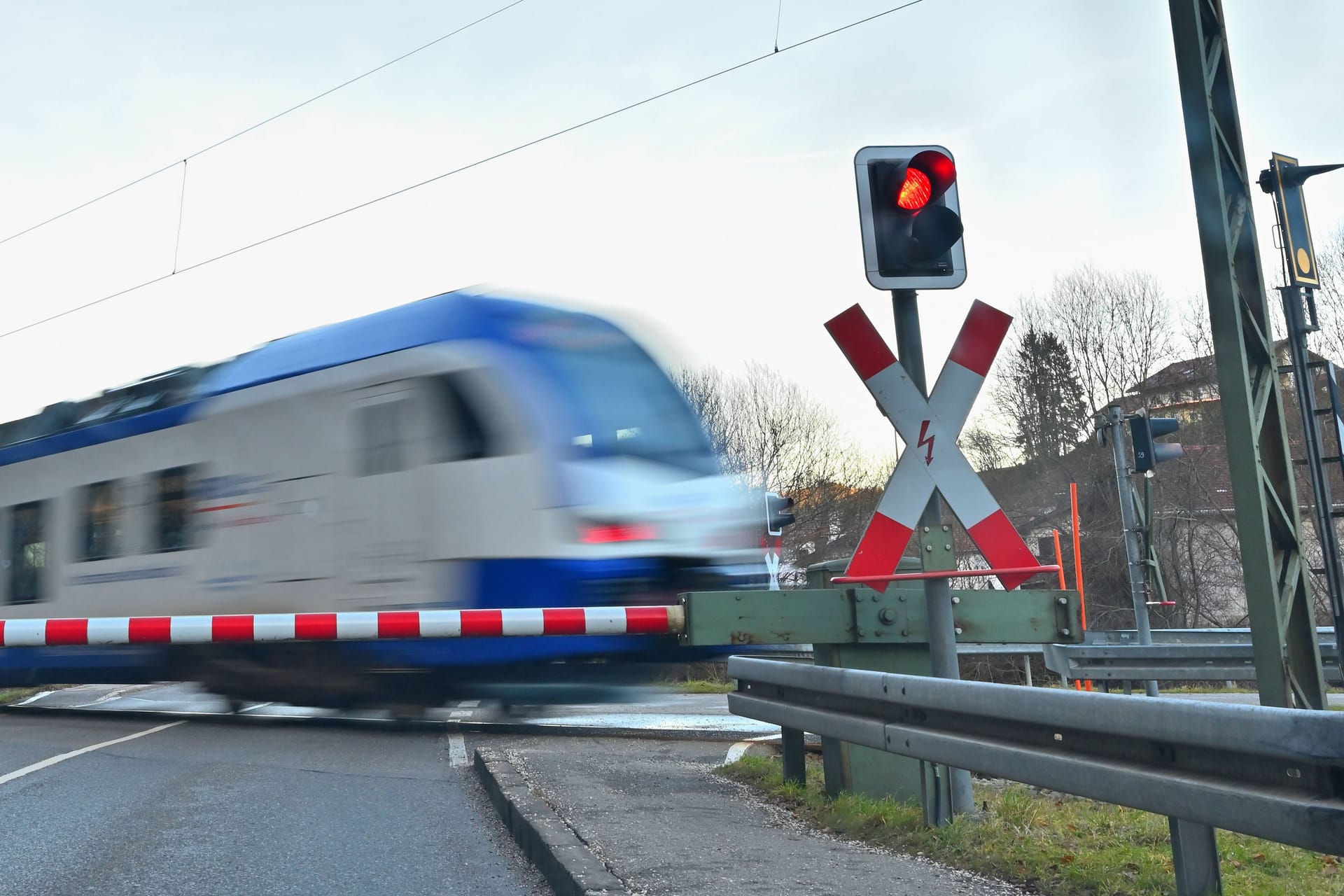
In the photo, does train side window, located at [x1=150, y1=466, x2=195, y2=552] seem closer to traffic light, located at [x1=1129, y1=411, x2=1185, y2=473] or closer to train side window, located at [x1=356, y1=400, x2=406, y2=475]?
train side window, located at [x1=356, y1=400, x2=406, y2=475]

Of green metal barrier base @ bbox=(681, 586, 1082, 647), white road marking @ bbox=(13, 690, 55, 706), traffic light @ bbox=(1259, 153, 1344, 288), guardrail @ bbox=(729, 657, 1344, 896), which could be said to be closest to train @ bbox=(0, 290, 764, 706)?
green metal barrier base @ bbox=(681, 586, 1082, 647)

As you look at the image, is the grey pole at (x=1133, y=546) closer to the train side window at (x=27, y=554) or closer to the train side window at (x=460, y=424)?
the train side window at (x=460, y=424)

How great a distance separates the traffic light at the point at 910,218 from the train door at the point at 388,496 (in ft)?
16.8

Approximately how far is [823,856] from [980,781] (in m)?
2.30

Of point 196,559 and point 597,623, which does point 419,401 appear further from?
point 196,559

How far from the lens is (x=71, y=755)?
867cm

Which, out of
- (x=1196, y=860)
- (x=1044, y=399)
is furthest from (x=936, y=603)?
(x=1044, y=399)

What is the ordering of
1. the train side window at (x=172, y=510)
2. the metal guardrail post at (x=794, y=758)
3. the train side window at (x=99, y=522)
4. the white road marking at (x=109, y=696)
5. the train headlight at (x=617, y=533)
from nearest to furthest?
the metal guardrail post at (x=794, y=758), the train headlight at (x=617, y=533), the train side window at (x=172, y=510), the train side window at (x=99, y=522), the white road marking at (x=109, y=696)

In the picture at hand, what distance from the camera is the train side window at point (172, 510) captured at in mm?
11414

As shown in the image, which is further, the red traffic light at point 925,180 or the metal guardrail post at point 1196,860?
the red traffic light at point 925,180

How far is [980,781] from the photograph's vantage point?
21.2ft

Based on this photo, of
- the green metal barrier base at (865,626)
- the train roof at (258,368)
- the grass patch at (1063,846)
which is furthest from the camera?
the train roof at (258,368)

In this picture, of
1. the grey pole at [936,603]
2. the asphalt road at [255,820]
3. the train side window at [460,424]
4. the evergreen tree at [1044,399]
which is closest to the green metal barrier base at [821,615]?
the grey pole at [936,603]

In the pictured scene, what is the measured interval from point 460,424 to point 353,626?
1.72 metres
